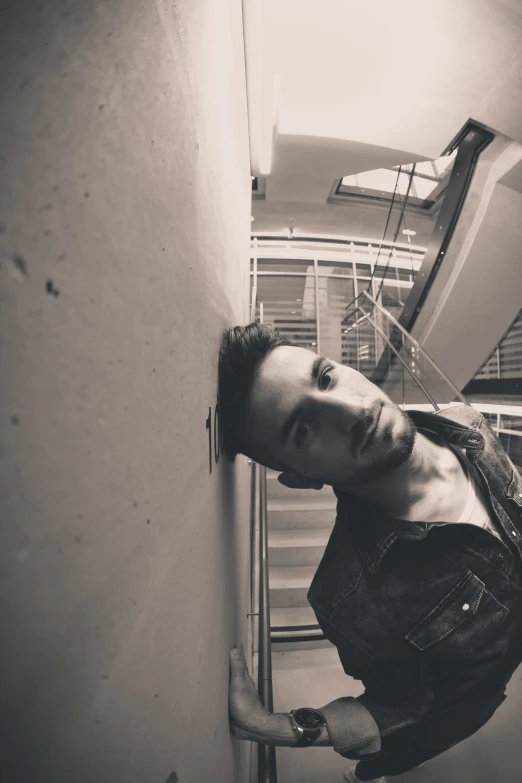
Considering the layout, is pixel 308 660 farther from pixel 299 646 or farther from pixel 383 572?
pixel 383 572

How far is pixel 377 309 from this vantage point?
480 centimetres

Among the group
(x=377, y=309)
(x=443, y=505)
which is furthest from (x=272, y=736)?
(x=377, y=309)

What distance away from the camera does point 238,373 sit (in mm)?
1027

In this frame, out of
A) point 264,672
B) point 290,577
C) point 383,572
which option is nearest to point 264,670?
point 264,672

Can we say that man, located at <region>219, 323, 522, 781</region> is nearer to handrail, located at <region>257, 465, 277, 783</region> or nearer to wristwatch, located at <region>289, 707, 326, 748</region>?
wristwatch, located at <region>289, 707, 326, 748</region>

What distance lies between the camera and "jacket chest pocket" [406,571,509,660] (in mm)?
1063

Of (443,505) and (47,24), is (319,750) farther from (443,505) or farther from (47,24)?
(47,24)

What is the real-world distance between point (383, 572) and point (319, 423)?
57 centimetres

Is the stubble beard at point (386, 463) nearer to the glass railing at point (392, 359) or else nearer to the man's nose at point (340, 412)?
the man's nose at point (340, 412)

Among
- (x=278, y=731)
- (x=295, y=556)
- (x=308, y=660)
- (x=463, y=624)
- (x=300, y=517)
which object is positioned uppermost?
(x=463, y=624)

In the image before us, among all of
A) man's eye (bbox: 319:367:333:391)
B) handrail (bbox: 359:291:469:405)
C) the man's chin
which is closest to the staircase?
handrail (bbox: 359:291:469:405)

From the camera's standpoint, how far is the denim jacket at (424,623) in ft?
3.50

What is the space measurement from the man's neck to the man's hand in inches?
27.1

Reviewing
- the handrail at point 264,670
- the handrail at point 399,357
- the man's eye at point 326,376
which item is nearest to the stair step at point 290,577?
the handrail at point 264,670
